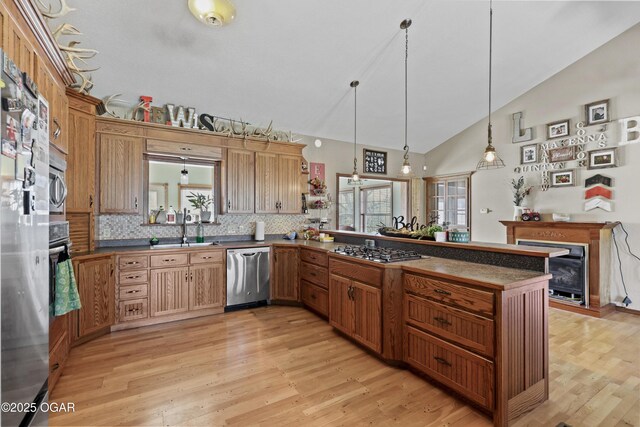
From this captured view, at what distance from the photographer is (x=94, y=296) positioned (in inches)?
120

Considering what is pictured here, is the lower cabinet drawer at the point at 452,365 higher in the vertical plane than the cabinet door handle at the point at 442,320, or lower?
lower

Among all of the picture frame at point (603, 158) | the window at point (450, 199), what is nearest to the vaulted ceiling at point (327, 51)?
the picture frame at point (603, 158)

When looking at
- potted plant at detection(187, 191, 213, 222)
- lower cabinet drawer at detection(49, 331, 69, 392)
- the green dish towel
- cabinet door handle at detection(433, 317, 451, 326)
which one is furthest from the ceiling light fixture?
cabinet door handle at detection(433, 317, 451, 326)

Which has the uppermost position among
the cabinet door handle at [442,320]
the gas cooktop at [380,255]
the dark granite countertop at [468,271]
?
the gas cooktop at [380,255]

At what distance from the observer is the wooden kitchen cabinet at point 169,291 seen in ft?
11.4

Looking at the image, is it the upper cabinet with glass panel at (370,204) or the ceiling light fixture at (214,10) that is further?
the upper cabinet with glass panel at (370,204)

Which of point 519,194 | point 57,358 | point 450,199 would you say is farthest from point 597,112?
point 57,358

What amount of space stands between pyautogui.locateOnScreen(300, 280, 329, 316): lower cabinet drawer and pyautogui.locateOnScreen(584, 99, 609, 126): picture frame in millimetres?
4706

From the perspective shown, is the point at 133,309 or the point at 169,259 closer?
the point at 133,309

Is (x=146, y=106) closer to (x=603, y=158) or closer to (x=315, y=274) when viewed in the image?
(x=315, y=274)

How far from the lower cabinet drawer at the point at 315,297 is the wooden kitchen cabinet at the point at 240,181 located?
145 cm

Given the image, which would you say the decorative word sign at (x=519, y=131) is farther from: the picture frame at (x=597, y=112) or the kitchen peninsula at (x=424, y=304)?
the kitchen peninsula at (x=424, y=304)

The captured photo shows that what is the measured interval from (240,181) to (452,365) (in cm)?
355

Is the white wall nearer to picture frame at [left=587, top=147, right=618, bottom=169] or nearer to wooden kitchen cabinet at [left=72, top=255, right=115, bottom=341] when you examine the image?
picture frame at [left=587, top=147, right=618, bottom=169]
